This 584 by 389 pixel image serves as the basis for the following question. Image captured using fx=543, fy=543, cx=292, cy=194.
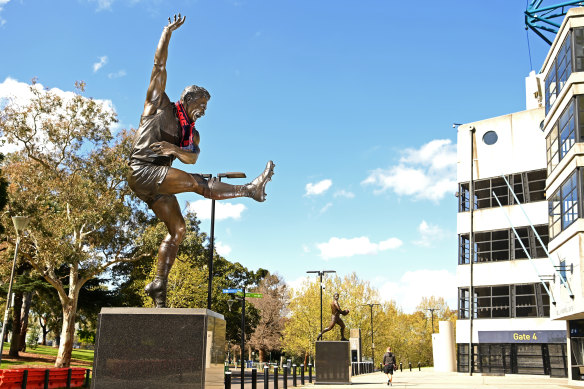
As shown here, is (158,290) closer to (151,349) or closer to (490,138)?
(151,349)

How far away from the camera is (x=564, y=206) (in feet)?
82.4

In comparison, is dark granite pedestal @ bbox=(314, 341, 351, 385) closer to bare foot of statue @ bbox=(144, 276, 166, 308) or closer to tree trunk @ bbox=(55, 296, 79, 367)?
tree trunk @ bbox=(55, 296, 79, 367)

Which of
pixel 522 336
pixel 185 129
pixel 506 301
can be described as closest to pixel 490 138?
pixel 506 301

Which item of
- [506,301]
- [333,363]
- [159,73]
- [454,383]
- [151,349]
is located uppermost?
[159,73]

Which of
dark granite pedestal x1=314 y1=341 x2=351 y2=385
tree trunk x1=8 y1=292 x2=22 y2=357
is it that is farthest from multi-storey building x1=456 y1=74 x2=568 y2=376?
tree trunk x1=8 y1=292 x2=22 y2=357

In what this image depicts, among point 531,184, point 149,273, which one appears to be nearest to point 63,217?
point 149,273

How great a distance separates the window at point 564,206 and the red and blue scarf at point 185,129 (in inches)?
825

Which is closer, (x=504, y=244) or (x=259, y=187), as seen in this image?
(x=259, y=187)

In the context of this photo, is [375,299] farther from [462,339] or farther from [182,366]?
[182,366]

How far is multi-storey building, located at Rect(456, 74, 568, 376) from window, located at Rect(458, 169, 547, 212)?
7 cm

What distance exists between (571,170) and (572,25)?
6.63 m

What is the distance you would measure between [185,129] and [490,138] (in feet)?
134

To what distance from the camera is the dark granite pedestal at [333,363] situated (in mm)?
22016

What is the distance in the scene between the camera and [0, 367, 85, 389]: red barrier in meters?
16.3
